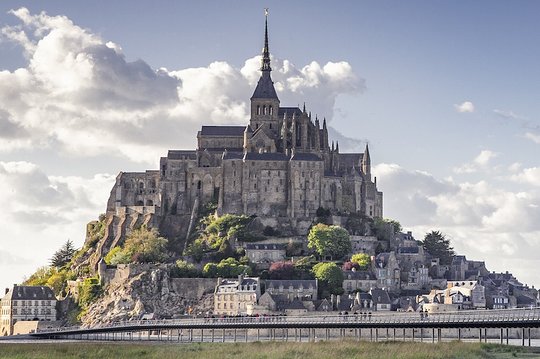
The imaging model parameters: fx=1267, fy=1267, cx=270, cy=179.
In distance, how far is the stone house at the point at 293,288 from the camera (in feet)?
448

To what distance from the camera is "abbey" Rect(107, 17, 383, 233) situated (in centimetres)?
15412

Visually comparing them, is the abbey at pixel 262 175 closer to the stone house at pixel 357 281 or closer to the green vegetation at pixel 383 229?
the green vegetation at pixel 383 229

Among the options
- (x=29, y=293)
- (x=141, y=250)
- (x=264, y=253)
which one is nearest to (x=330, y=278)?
(x=264, y=253)

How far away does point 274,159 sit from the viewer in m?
156

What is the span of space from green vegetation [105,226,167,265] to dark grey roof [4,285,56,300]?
27.1 feet

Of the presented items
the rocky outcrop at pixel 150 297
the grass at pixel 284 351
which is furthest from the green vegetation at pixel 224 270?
the grass at pixel 284 351

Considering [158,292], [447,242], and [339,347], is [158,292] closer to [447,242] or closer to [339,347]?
[447,242]

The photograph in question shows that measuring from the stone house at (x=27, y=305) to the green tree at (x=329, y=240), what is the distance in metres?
30.7

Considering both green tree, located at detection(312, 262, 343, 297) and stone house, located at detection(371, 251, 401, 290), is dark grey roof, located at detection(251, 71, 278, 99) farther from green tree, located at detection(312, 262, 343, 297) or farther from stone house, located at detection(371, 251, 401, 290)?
green tree, located at detection(312, 262, 343, 297)

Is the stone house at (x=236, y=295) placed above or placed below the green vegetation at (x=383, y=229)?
below

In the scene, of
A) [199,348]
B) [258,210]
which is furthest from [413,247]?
[199,348]

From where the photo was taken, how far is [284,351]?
81688 millimetres

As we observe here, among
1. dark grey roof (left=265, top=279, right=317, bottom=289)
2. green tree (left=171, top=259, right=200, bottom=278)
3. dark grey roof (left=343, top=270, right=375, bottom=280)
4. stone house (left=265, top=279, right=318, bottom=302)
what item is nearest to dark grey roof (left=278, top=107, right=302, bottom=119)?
green tree (left=171, top=259, right=200, bottom=278)

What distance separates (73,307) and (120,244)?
12.8 m
